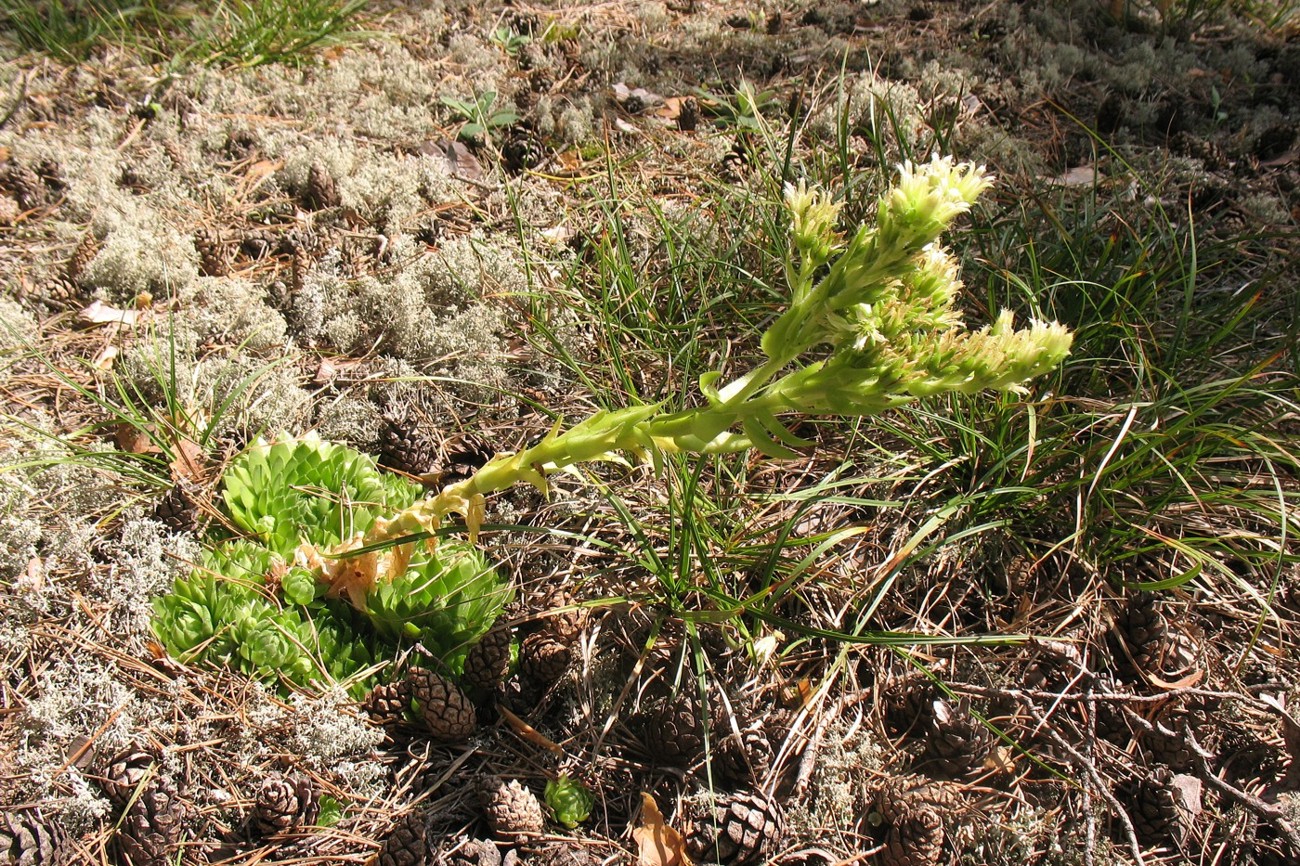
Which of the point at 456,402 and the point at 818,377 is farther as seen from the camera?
the point at 456,402

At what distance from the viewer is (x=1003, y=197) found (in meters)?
3.34

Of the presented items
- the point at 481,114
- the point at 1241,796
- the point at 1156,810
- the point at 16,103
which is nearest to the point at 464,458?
the point at 481,114

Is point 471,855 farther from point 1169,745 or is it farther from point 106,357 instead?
point 106,357

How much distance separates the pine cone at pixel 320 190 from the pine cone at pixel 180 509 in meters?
1.46

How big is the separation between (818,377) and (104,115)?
3.40 meters

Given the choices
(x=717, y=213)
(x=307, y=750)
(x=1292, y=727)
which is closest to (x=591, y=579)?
(x=307, y=750)

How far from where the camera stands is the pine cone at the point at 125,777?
1865 mm

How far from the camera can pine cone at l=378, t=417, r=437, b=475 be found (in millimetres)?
2645

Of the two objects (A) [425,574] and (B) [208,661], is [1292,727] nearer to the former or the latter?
(A) [425,574]

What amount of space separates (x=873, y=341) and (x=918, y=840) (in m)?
1.12

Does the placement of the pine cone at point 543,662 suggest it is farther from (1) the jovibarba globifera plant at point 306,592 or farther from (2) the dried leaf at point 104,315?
(2) the dried leaf at point 104,315

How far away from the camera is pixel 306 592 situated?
7.20 feet

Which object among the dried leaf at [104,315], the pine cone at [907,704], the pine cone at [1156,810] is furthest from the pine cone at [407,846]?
the dried leaf at [104,315]

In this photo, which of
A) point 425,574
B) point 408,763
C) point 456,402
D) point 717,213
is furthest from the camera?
point 717,213
